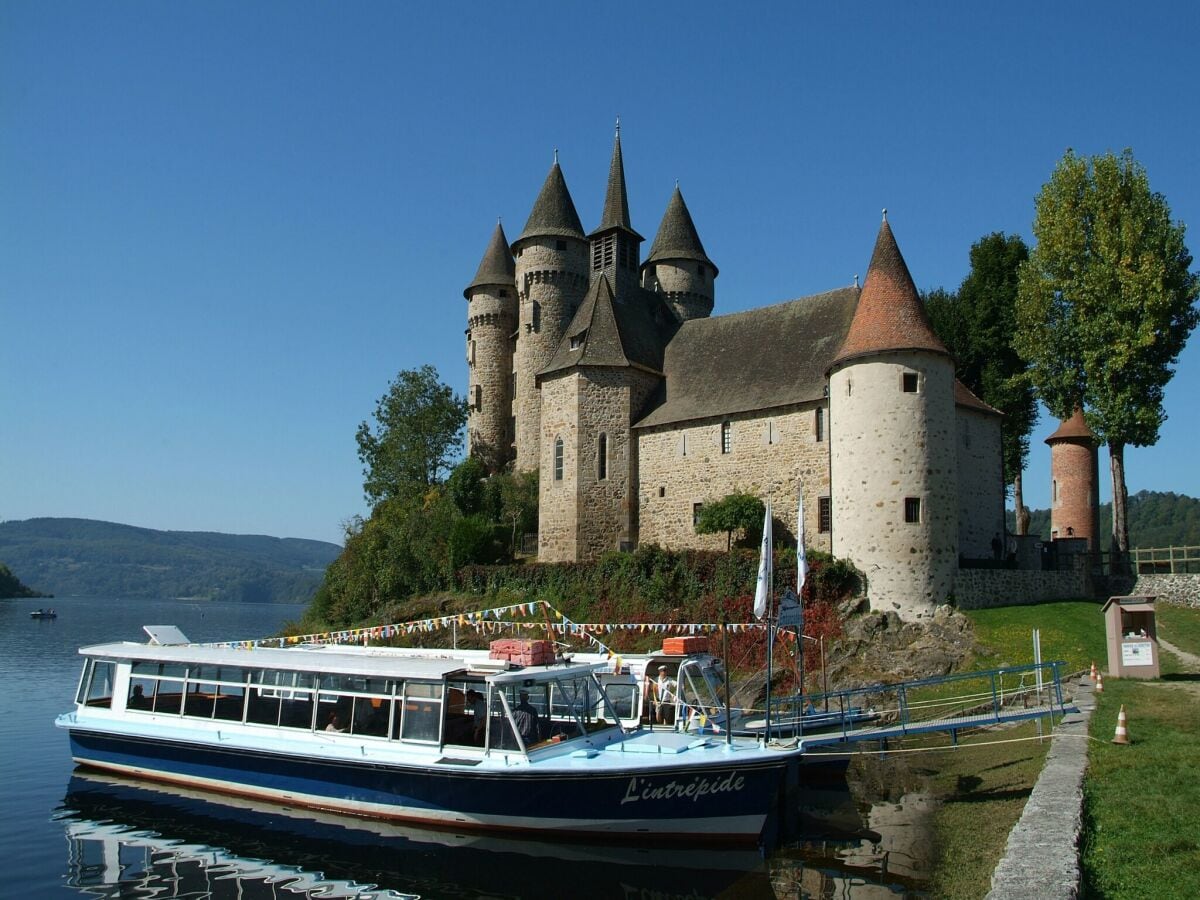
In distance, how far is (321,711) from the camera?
58.0 ft

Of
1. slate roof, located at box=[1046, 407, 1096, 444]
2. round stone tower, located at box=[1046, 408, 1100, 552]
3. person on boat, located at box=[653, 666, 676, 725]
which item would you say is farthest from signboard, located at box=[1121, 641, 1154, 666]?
slate roof, located at box=[1046, 407, 1096, 444]

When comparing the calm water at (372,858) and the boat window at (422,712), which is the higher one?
the boat window at (422,712)

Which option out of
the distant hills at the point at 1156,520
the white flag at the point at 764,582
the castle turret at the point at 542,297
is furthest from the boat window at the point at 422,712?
the distant hills at the point at 1156,520

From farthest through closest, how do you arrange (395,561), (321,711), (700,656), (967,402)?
(395,561) → (967,402) → (700,656) → (321,711)

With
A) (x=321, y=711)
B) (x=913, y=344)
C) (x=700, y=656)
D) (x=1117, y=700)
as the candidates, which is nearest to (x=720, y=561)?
(x=913, y=344)

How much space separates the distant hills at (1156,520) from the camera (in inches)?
4854

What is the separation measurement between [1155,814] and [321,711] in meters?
13.9

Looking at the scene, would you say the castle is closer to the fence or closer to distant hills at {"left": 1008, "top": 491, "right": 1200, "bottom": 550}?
the fence

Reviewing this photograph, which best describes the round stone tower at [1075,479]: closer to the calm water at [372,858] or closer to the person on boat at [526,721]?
the calm water at [372,858]

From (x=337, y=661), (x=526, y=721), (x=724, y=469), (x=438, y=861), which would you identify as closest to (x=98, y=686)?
(x=337, y=661)

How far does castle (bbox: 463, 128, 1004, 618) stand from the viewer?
30828 millimetres

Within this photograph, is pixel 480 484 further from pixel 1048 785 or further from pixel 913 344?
pixel 1048 785

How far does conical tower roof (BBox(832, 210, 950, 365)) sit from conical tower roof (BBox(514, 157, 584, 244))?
22.0 m

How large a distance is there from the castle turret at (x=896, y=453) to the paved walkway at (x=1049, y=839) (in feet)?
50.1
